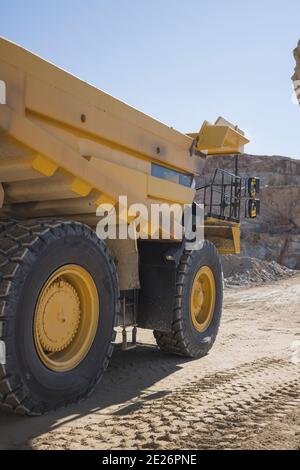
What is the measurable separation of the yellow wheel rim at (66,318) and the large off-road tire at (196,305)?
147 cm

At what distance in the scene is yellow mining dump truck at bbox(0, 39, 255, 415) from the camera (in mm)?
3230

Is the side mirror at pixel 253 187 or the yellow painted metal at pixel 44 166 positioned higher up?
the side mirror at pixel 253 187

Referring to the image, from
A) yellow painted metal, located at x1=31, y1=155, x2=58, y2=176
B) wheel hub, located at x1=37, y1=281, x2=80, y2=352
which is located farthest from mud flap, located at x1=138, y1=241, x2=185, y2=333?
yellow painted metal, located at x1=31, y1=155, x2=58, y2=176

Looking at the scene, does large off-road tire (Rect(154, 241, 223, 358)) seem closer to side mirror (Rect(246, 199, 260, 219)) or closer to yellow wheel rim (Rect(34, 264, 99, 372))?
side mirror (Rect(246, 199, 260, 219))

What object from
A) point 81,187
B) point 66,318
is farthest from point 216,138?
point 66,318

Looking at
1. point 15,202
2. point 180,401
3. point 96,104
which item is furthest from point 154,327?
point 96,104

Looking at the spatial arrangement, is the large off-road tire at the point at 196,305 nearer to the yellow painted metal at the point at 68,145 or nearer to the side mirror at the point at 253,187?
the yellow painted metal at the point at 68,145

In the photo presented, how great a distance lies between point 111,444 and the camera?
2.91m

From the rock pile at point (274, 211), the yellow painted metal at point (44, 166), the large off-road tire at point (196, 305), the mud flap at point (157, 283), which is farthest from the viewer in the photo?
the rock pile at point (274, 211)

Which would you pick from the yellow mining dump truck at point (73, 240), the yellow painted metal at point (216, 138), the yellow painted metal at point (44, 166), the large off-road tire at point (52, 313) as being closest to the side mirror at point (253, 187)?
the yellow painted metal at point (216, 138)

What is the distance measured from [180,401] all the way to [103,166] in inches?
76.7

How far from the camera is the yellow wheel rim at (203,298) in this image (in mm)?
5707

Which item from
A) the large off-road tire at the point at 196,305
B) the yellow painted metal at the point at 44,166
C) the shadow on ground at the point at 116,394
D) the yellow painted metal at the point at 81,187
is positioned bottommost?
the shadow on ground at the point at 116,394

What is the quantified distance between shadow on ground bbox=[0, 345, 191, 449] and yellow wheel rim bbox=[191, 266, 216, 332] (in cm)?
55
